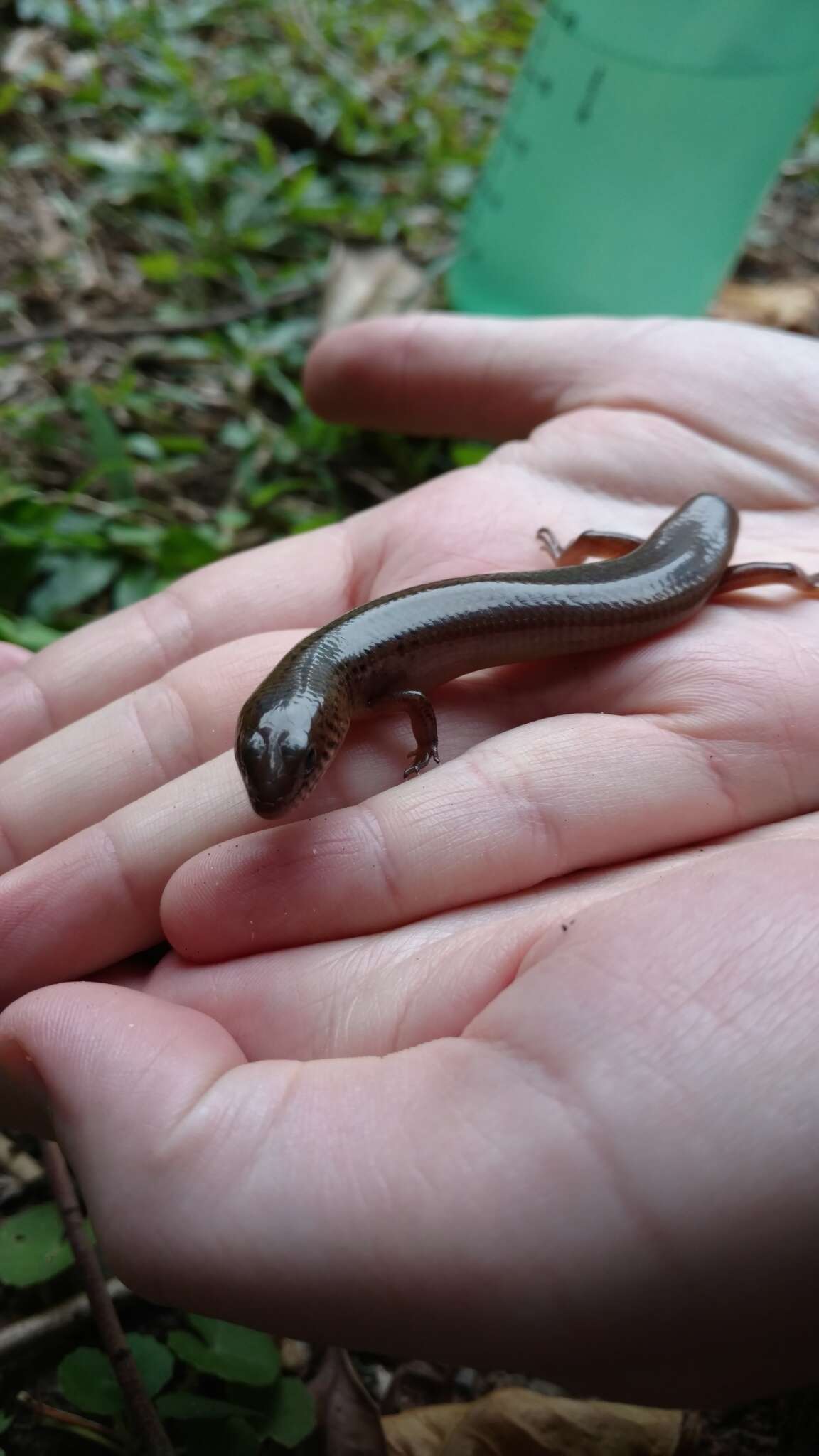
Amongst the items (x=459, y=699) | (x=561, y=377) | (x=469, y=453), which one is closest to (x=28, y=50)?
(x=469, y=453)

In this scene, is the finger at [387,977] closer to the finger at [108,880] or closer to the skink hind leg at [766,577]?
the finger at [108,880]

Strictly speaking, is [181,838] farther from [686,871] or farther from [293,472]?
[293,472]

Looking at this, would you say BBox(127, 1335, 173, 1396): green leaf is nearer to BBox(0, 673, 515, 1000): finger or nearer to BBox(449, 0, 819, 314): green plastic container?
BBox(0, 673, 515, 1000): finger

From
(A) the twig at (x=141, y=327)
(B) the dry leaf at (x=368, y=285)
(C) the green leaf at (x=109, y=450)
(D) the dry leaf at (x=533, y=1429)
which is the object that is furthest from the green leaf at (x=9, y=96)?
(D) the dry leaf at (x=533, y=1429)

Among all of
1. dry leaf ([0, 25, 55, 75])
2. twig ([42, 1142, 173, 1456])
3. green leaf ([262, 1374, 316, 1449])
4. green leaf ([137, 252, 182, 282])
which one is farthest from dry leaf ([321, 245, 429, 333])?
green leaf ([262, 1374, 316, 1449])

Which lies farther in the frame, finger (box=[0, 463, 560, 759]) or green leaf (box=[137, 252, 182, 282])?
green leaf (box=[137, 252, 182, 282])

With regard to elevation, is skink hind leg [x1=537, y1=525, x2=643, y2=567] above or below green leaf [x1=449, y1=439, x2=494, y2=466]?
above

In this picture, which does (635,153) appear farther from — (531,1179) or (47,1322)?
(47,1322)
